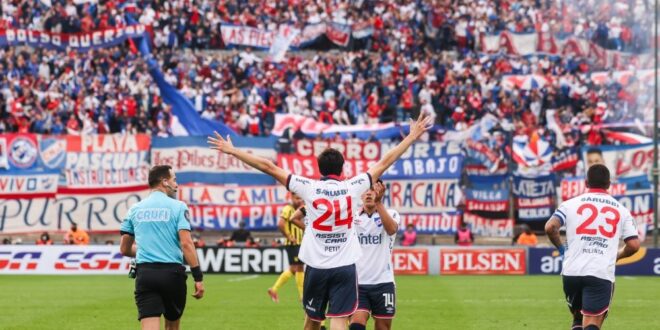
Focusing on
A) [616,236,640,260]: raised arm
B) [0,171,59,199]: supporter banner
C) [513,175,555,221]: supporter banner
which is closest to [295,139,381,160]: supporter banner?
[513,175,555,221]: supporter banner

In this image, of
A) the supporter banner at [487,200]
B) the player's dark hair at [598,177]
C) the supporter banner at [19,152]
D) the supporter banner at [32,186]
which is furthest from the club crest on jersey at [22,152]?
the player's dark hair at [598,177]

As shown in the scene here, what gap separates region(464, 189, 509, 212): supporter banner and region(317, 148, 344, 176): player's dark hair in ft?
81.4

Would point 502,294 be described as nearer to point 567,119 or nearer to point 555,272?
point 555,272

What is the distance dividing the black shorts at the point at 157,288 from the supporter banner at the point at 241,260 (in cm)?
2225

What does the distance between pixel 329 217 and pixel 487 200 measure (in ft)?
81.8

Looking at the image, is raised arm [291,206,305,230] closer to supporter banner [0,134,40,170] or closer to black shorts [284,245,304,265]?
black shorts [284,245,304,265]

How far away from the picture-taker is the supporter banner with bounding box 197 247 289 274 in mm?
34250

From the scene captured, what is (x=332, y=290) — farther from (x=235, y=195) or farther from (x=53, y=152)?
(x=53, y=152)

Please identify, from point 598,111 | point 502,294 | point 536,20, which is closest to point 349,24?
point 536,20

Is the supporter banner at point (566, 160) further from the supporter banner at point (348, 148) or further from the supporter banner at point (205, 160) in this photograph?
the supporter banner at point (205, 160)

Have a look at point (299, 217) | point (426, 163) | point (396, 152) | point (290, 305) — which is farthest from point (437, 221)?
point (396, 152)

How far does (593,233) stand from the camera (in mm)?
12023

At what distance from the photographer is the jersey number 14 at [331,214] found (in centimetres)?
1106

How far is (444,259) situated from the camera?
113ft
